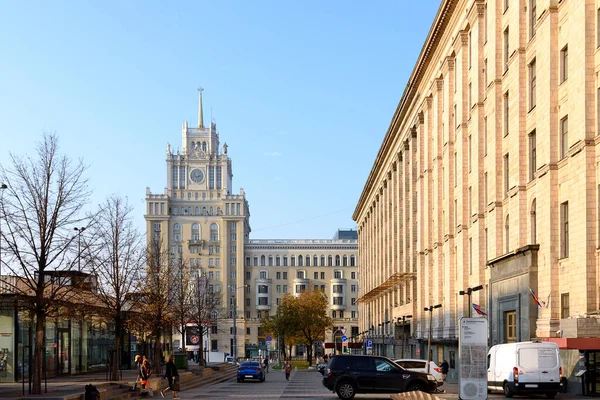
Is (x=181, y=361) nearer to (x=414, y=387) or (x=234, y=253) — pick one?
(x=414, y=387)

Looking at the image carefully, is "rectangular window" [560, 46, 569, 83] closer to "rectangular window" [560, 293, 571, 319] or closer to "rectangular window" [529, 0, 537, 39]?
"rectangular window" [529, 0, 537, 39]

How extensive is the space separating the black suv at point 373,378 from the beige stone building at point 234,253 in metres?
148

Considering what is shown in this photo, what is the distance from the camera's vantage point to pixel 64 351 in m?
56.5

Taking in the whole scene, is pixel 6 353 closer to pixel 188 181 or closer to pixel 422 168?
pixel 422 168

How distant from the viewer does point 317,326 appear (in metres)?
125

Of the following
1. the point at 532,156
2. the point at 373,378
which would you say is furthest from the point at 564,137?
the point at 373,378

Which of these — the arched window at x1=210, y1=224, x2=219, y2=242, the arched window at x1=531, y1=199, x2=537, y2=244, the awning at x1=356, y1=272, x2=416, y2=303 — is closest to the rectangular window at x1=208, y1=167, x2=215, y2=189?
the arched window at x1=210, y1=224, x2=219, y2=242

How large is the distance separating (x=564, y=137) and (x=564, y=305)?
21.5ft

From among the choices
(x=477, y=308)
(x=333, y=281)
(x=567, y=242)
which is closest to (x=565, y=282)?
(x=567, y=242)

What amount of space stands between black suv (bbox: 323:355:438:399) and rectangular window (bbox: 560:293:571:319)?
18.7 feet

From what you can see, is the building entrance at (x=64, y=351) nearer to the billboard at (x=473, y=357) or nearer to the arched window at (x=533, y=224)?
the arched window at (x=533, y=224)

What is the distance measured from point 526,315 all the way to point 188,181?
159040 mm

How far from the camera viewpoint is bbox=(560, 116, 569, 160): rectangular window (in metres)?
36.2

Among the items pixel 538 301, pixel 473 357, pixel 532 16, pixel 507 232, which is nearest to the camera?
pixel 473 357
